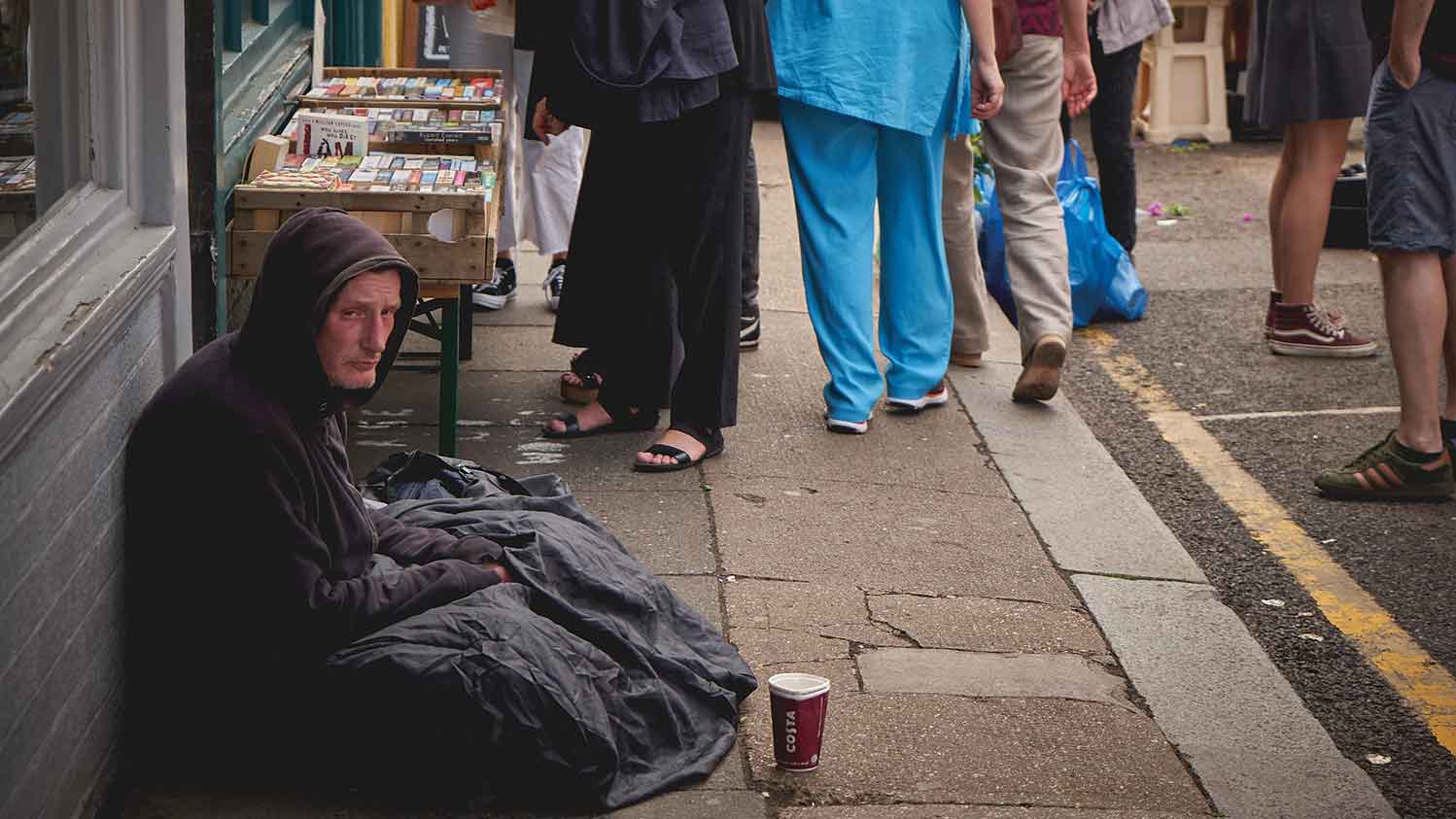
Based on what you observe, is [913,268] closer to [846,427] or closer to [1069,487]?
[846,427]

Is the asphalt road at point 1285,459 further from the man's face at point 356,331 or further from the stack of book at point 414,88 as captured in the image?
the stack of book at point 414,88

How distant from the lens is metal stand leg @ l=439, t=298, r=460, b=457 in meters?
4.64

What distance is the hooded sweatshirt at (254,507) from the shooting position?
301 centimetres

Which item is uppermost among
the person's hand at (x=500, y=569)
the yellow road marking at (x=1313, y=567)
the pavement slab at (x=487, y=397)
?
the person's hand at (x=500, y=569)

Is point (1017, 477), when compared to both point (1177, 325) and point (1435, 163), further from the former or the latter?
point (1177, 325)

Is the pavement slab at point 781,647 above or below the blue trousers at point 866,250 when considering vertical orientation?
below

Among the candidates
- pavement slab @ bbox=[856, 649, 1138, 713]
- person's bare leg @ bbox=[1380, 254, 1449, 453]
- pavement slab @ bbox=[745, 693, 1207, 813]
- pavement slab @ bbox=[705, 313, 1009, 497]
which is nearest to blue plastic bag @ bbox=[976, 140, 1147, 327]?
pavement slab @ bbox=[705, 313, 1009, 497]

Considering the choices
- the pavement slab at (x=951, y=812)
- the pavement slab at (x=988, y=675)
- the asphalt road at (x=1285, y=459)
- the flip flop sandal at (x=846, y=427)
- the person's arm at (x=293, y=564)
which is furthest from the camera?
the flip flop sandal at (x=846, y=427)

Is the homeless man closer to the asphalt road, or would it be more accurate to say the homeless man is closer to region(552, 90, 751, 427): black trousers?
the asphalt road

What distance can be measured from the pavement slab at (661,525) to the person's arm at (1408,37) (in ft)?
7.68

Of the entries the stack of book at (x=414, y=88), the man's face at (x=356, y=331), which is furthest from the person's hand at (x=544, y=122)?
the man's face at (x=356, y=331)

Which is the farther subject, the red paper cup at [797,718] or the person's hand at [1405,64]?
the person's hand at [1405,64]

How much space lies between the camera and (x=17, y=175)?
114 inches

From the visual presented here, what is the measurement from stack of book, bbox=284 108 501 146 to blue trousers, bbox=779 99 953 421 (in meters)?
0.92
